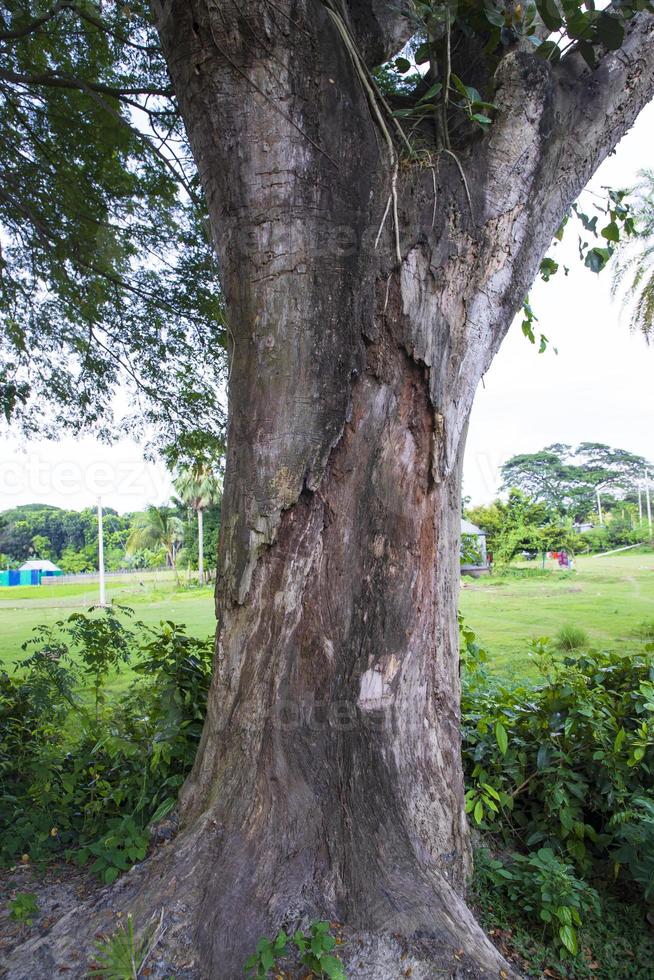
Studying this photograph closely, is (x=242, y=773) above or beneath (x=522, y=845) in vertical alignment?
above

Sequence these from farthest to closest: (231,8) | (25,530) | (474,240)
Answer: (25,530) → (474,240) → (231,8)

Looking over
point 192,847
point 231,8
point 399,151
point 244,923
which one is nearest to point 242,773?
point 192,847

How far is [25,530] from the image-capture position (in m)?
11.0

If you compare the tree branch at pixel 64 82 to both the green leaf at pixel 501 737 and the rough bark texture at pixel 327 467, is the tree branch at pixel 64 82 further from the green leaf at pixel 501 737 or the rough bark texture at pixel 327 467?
the green leaf at pixel 501 737

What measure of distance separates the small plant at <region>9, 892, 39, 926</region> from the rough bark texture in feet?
1.16

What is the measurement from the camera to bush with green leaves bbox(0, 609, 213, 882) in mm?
2238

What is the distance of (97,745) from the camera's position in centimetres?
252

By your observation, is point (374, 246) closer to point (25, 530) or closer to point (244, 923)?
point (244, 923)

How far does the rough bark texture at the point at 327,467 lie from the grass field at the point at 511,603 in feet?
9.10

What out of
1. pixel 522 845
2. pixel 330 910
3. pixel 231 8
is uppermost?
pixel 231 8

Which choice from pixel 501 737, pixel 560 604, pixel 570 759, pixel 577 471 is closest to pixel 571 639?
pixel 560 604

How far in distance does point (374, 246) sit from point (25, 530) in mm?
10737

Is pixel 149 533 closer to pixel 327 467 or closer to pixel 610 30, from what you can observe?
pixel 327 467

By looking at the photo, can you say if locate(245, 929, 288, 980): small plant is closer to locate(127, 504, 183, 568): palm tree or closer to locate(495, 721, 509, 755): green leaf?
locate(495, 721, 509, 755): green leaf
